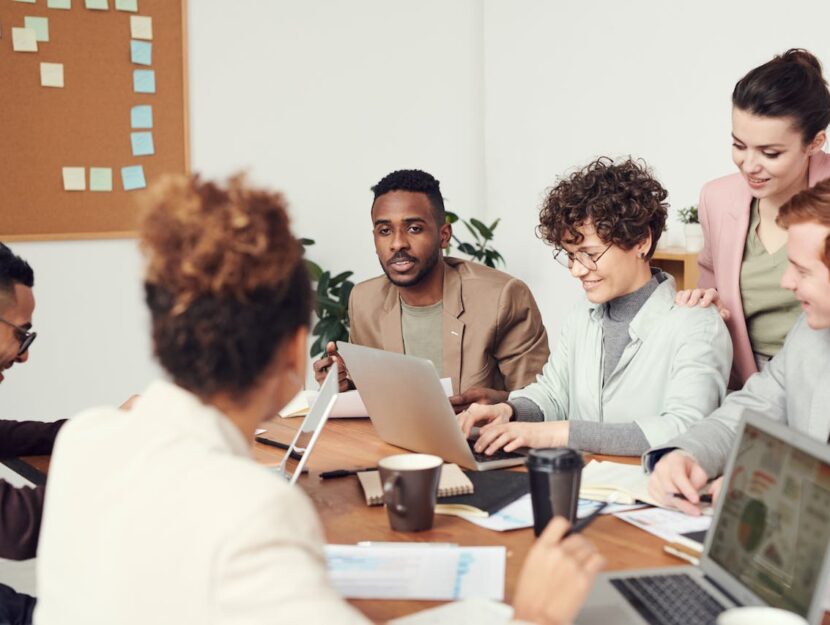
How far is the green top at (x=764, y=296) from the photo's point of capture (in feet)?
7.37

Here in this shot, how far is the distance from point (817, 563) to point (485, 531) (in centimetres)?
54

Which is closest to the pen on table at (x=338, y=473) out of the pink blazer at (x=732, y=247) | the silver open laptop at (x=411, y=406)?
the silver open laptop at (x=411, y=406)

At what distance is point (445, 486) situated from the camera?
5.11ft

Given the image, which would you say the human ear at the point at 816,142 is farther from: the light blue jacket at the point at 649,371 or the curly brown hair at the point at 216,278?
the curly brown hair at the point at 216,278

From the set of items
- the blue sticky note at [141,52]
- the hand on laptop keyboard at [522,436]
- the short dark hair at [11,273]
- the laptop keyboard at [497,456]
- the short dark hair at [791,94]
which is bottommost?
the laptop keyboard at [497,456]

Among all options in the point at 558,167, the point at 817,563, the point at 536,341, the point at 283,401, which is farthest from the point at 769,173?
the point at 558,167

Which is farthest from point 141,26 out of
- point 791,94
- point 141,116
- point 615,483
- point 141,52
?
point 615,483

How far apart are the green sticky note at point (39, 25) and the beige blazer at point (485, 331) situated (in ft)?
6.95

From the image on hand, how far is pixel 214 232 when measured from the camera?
877 millimetres

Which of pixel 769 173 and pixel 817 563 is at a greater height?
pixel 769 173

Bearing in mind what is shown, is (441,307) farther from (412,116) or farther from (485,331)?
(412,116)

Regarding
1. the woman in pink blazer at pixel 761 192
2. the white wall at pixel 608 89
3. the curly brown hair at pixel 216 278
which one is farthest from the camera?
the white wall at pixel 608 89

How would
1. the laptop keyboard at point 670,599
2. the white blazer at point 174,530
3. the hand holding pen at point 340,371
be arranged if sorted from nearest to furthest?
the white blazer at point 174,530 < the laptop keyboard at point 670,599 < the hand holding pen at point 340,371

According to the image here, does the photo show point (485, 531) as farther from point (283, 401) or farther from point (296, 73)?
point (296, 73)
